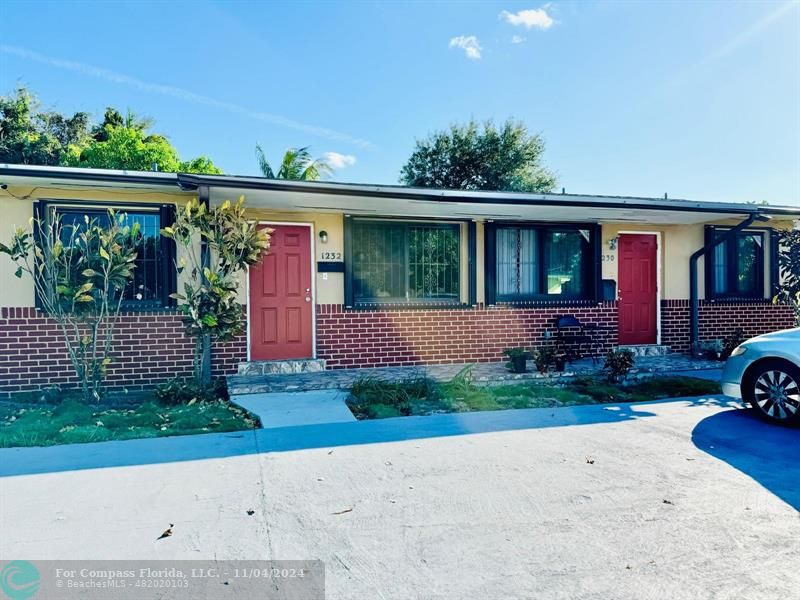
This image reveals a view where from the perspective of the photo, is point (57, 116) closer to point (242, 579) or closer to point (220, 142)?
point (220, 142)

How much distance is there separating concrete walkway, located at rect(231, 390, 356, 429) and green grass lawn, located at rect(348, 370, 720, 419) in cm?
22

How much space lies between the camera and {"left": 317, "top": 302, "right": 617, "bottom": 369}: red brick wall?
841 cm

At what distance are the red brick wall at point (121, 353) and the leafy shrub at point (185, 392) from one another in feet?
2.59

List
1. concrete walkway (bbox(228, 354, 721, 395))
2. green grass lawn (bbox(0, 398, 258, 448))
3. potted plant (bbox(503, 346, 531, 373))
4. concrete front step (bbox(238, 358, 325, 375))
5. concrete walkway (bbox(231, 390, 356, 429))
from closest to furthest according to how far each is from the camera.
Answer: green grass lawn (bbox(0, 398, 258, 448)), concrete walkway (bbox(231, 390, 356, 429)), concrete walkway (bbox(228, 354, 721, 395)), concrete front step (bbox(238, 358, 325, 375)), potted plant (bbox(503, 346, 531, 373))

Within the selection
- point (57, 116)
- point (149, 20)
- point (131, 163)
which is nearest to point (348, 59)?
point (149, 20)

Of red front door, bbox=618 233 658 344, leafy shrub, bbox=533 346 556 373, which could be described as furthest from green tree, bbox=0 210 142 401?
red front door, bbox=618 233 658 344

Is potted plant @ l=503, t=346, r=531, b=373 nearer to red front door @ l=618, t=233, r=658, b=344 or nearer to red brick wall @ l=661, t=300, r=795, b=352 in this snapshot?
red front door @ l=618, t=233, r=658, b=344

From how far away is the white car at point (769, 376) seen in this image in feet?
17.1

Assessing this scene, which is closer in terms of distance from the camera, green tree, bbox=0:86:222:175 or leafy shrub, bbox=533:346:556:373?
leafy shrub, bbox=533:346:556:373

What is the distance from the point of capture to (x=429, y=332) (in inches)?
348

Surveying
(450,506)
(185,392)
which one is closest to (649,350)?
(450,506)

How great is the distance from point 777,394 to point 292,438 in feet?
16.3

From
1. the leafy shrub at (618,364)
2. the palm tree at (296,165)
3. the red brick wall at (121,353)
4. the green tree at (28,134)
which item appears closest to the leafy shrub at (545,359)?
the leafy shrub at (618,364)

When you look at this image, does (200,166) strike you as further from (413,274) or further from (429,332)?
(429,332)
